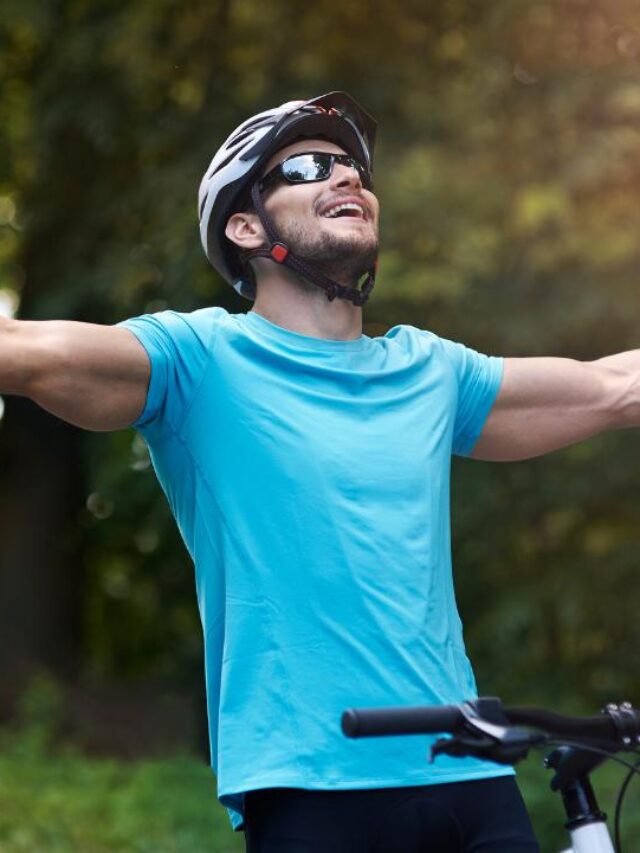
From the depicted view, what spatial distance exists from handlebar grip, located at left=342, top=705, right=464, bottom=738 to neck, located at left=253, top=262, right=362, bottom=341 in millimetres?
1250

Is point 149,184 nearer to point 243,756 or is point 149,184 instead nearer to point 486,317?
point 486,317

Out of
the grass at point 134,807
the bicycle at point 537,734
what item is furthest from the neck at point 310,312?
the grass at point 134,807

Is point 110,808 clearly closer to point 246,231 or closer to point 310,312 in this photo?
point 246,231

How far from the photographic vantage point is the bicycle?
6.79ft

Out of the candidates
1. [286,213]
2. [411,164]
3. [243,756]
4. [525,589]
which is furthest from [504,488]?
[243,756]

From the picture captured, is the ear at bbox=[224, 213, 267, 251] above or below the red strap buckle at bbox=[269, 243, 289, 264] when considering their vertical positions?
above

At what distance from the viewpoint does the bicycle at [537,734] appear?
207cm

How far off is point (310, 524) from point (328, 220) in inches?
30.7

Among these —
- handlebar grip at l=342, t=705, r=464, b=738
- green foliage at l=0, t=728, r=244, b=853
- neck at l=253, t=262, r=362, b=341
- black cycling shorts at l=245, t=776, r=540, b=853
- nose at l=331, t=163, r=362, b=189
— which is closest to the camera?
handlebar grip at l=342, t=705, r=464, b=738

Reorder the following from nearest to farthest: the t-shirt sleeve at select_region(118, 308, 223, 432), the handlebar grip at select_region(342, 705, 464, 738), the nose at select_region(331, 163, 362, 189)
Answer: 1. the handlebar grip at select_region(342, 705, 464, 738)
2. the t-shirt sleeve at select_region(118, 308, 223, 432)
3. the nose at select_region(331, 163, 362, 189)

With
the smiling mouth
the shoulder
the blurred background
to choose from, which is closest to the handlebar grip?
the shoulder

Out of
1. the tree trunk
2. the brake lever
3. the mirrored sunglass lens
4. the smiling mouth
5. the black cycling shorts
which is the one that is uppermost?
the tree trunk

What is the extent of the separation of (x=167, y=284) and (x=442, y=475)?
5.72 meters

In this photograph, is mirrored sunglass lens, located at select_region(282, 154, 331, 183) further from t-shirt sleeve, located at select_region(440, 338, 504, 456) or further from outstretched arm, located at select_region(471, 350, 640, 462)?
outstretched arm, located at select_region(471, 350, 640, 462)
